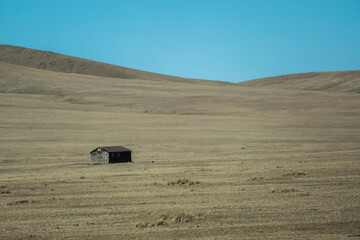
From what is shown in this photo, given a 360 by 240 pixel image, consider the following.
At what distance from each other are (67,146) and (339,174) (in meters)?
29.3

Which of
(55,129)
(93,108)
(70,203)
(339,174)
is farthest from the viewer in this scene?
(93,108)

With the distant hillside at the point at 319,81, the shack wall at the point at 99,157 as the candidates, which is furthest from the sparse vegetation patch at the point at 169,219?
the distant hillside at the point at 319,81

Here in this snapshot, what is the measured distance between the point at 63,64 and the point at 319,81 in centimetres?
7722

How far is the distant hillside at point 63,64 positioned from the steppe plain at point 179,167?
2502 inches

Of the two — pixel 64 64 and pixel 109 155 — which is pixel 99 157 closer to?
pixel 109 155

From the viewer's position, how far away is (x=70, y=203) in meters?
20.8

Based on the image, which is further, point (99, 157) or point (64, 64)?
point (64, 64)

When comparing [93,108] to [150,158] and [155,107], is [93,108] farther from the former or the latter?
[150,158]

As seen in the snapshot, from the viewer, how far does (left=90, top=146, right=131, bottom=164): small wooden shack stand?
130ft

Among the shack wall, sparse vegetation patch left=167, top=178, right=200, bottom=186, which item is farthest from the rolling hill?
sparse vegetation patch left=167, top=178, right=200, bottom=186

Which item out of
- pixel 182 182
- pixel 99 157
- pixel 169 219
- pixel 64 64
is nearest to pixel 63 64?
pixel 64 64

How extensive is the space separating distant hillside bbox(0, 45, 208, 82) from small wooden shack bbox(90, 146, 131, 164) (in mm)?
114193

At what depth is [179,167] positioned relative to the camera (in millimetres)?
→ 34250

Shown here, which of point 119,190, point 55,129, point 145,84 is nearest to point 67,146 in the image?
point 55,129
